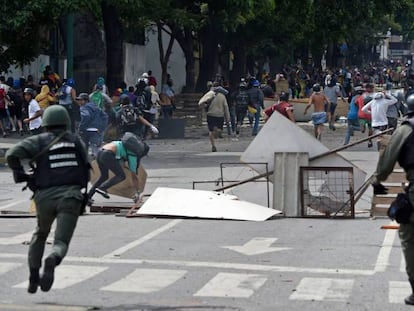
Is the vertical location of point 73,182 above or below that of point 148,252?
above

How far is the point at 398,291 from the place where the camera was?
35.3 ft

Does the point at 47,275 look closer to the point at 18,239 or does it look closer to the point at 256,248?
the point at 256,248

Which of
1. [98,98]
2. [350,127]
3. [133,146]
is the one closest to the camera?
[133,146]

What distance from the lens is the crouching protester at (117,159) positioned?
58.1ft

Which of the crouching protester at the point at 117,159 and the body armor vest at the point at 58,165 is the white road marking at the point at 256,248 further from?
the body armor vest at the point at 58,165

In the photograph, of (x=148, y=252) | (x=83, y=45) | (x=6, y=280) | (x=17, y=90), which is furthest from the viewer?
(x=83, y=45)

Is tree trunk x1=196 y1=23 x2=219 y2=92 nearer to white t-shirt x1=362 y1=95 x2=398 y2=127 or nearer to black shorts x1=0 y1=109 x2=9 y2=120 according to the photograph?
black shorts x1=0 y1=109 x2=9 y2=120

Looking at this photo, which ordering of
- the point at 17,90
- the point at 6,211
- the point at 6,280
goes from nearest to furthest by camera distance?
the point at 6,280, the point at 6,211, the point at 17,90

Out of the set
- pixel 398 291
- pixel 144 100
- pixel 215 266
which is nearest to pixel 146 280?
pixel 215 266

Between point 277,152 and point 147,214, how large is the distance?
216cm

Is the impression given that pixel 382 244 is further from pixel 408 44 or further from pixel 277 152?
pixel 408 44

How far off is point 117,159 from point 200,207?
1690 millimetres

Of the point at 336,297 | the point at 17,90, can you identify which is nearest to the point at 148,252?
the point at 336,297

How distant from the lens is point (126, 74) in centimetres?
5116
